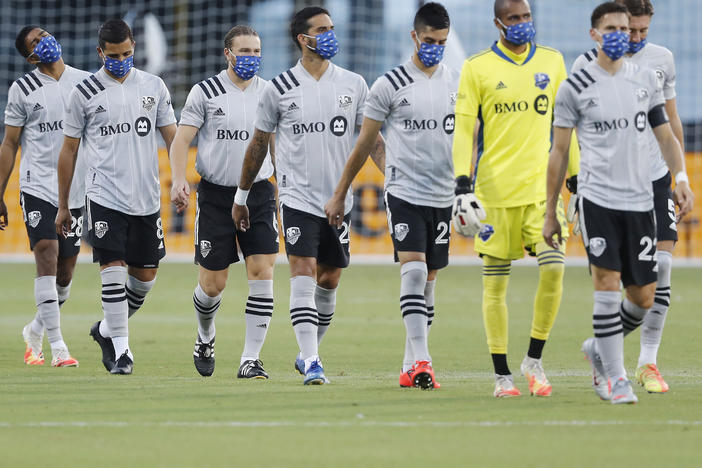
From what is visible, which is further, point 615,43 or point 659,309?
point 659,309

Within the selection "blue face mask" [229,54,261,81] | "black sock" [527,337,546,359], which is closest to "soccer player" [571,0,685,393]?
"black sock" [527,337,546,359]

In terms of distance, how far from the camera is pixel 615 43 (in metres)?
6.91

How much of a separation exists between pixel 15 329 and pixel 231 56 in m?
4.94

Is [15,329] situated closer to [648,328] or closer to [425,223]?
[425,223]

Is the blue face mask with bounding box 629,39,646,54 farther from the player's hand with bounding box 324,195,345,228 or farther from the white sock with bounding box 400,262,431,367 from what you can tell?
the player's hand with bounding box 324,195,345,228

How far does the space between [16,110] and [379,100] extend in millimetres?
3198

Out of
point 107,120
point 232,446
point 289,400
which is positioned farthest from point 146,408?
point 107,120

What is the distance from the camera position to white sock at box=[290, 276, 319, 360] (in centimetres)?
808

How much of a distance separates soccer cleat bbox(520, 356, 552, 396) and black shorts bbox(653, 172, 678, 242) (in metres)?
1.39

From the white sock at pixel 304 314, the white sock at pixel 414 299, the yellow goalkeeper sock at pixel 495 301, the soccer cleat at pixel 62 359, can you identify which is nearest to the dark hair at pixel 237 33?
the white sock at pixel 304 314

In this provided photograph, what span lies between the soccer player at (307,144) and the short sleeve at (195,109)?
0.66m

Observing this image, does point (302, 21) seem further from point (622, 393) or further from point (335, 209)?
point (622, 393)

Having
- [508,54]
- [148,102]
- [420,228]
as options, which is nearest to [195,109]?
[148,102]

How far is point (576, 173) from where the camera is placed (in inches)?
292
